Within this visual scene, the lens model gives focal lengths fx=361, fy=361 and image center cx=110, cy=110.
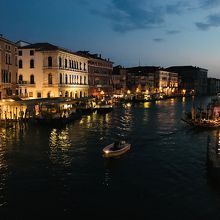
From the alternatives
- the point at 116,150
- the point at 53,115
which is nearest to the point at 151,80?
the point at 53,115

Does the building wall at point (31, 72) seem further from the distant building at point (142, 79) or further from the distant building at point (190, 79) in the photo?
the distant building at point (190, 79)

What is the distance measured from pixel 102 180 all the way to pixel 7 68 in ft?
101

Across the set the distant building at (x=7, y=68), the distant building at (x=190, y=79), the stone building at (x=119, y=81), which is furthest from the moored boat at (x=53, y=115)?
the distant building at (x=190, y=79)

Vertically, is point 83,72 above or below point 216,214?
above

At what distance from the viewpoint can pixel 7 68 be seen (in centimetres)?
4703

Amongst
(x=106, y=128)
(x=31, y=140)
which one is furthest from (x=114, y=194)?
(x=106, y=128)

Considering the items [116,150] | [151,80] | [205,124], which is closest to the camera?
[116,150]

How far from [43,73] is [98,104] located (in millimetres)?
13928

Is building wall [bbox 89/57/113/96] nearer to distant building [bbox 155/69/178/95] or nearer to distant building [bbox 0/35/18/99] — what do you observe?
distant building [bbox 0/35/18/99]

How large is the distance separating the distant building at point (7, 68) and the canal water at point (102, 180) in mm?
12396

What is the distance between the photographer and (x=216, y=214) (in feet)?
53.9

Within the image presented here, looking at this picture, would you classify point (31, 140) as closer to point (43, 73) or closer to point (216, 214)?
point (216, 214)

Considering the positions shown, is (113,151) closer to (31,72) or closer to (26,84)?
(26,84)

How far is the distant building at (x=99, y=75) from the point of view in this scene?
82.2 m
